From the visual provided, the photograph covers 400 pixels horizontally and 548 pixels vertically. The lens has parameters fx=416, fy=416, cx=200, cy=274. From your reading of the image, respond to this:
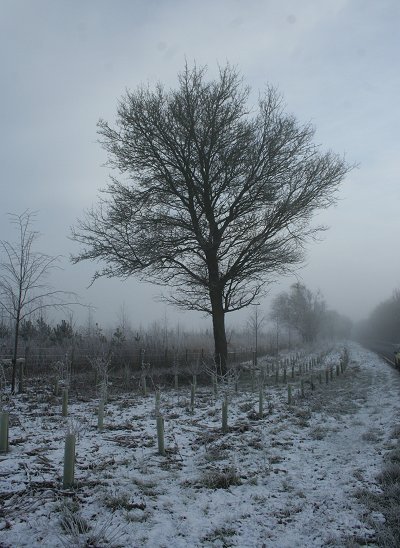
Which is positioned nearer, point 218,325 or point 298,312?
point 218,325

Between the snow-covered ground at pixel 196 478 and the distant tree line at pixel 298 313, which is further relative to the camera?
the distant tree line at pixel 298 313

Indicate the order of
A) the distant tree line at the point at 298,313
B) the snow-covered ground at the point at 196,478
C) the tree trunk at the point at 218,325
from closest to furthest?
1. the snow-covered ground at the point at 196,478
2. the tree trunk at the point at 218,325
3. the distant tree line at the point at 298,313

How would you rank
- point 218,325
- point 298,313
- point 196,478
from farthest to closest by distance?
1. point 298,313
2. point 218,325
3. point 196,478

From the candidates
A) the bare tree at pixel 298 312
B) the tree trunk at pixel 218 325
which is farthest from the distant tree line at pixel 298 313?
the tree trunk at pixel 218 325

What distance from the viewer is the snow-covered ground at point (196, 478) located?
430 cm

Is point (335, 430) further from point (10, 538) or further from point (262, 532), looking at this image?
point (10, 538)

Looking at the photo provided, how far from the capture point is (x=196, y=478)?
231 inches

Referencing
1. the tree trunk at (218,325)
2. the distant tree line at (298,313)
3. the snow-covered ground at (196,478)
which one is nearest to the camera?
the snow-covered ground at (196,478)

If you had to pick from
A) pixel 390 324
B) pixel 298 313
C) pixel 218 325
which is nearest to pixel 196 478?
pixel 218 325

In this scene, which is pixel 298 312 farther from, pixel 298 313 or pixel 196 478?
pixel 196 478

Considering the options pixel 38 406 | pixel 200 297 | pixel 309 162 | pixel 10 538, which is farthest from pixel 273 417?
pixel 309 162

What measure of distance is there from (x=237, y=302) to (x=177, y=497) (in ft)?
39.2

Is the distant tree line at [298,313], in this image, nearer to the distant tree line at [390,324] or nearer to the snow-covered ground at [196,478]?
the distant tree line at [390,324]

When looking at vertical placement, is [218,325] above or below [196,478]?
above
